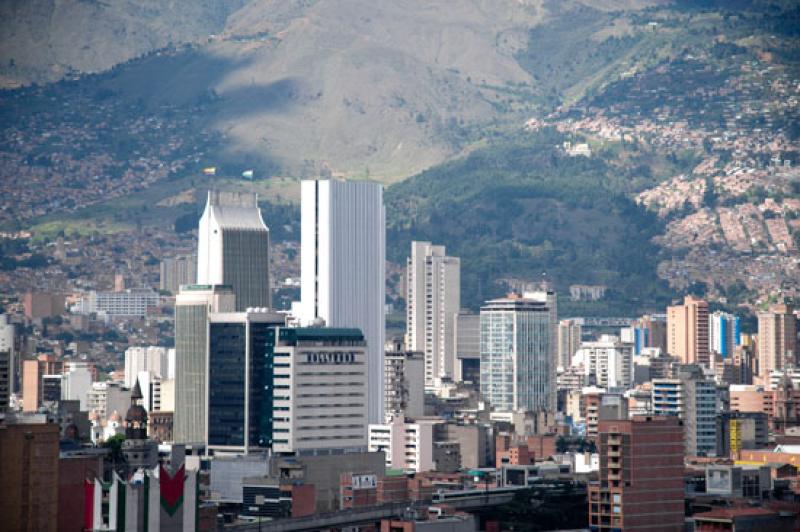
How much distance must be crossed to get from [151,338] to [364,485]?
8994 cm

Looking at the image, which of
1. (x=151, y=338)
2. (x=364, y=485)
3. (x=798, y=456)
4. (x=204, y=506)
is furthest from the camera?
(x=151, y=338)

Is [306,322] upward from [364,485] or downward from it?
upward

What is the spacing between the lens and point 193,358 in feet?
346

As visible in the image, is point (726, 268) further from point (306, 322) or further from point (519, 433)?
point (306, 322)

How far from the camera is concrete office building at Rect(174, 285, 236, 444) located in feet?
342

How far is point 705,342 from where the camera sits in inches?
6393

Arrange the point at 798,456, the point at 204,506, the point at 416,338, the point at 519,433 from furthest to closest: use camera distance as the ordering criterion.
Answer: the point at 416,338 < the point at 519,433 < the point at 798,456 < the point at 204,506

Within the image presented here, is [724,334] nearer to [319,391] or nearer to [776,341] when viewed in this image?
[776,341]

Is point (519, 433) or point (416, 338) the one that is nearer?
point (519, 433)

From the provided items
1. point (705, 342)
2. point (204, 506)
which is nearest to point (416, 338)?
point (705, 342)

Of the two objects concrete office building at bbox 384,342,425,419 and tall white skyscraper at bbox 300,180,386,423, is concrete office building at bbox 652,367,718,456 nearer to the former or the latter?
tall white skyscraper at bbox 300,180,386,423

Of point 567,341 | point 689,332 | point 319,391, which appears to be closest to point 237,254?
point 319,391

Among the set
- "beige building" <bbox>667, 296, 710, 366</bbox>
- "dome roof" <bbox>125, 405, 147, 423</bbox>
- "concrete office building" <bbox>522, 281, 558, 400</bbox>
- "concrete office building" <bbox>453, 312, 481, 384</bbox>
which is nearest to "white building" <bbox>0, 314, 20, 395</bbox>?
"concrete office building" <bbox>453, 312, 481, 384</bbox>

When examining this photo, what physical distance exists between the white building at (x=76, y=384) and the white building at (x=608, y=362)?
33529 millimetres
